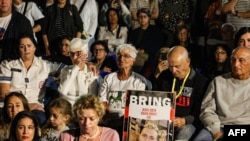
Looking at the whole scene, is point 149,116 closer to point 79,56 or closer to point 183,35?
point 79,56

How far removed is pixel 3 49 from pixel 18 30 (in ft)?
0.85

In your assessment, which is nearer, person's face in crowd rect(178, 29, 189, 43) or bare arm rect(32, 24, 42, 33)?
person's face in crowd rect(178, 29, 189, 43)

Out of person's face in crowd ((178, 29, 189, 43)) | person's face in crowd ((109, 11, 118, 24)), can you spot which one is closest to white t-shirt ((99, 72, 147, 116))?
person's face in crowd ((178, 29, 189, 43))

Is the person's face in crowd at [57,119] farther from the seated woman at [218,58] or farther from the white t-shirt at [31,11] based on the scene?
the white t-shirt at [31,11]

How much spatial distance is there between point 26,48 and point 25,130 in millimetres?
1446

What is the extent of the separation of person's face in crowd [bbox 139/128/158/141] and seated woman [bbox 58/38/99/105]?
1.08m

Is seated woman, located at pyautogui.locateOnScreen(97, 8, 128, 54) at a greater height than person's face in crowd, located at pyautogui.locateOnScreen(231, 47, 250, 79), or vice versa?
seated woman, located at pyautogui.locateOnScreen(97, 8, 128, 54)

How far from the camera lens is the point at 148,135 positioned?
17.1ft

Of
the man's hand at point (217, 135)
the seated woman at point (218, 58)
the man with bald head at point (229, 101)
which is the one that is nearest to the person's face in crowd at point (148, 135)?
the man with bald head at point (229, 101)

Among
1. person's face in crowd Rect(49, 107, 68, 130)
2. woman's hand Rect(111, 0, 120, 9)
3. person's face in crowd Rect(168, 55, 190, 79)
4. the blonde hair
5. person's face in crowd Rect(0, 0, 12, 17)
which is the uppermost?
woman's hand Rect(111, 0, 120, 9)

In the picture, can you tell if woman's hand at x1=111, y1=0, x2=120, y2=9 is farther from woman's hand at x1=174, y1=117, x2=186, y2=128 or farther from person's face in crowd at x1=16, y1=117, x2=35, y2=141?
person's face in crowd at x1=16, y1=117, x2=35, y2=141

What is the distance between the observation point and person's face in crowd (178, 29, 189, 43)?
7.01 m

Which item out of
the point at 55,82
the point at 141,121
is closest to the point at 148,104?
the point at 141,121

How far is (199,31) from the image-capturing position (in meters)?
7.36
